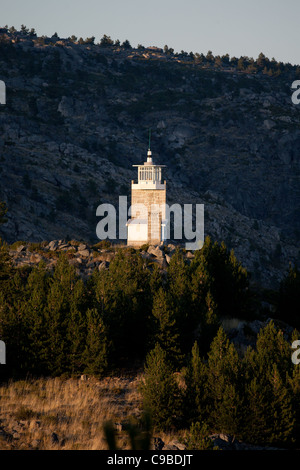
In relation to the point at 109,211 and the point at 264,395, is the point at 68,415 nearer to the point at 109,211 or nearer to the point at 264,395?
the point at 264,395

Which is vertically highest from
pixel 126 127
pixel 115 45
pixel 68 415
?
pixel 115 45

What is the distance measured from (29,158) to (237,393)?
80.2m

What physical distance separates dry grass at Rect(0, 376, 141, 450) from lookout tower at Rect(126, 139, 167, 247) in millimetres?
21191

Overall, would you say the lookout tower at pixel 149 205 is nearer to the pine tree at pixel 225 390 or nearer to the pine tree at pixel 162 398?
the pine tree at pixel 225 390

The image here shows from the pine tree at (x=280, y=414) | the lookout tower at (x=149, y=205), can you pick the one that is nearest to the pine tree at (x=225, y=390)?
the pine tree at (x=280, y=414)

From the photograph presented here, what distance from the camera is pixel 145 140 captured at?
13612 centimetres

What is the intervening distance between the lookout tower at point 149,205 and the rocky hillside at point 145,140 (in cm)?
3000

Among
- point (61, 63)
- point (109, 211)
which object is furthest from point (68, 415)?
point (61, 63)

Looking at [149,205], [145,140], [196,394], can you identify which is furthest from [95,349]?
[145,140]

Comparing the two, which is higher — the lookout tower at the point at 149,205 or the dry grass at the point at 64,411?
the lookout tower at the point at 149,205

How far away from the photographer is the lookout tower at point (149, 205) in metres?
48.2

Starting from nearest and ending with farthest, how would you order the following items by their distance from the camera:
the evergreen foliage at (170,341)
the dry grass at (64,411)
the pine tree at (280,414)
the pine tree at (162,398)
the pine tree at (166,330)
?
the dry grass at (64,411) < the pine tree at (280,414) < the evergreen foliage at (170,341) < the pine tree at (162,398) < the pine tree at (166,330)

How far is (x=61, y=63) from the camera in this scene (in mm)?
148125

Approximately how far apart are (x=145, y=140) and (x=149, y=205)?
89.6 metres
